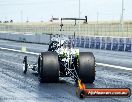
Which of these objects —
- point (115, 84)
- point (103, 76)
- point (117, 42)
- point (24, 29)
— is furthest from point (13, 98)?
point (24, 29)

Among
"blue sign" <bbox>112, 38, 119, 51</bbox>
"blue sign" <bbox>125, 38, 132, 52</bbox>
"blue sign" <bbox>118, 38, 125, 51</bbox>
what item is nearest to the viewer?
"blue sign" <bbox>125, 38, 132, 52</bbox>

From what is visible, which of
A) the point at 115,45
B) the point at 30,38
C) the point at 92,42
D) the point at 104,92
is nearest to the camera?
the point at 104,92

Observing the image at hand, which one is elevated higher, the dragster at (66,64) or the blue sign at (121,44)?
the dragster at (66,64)

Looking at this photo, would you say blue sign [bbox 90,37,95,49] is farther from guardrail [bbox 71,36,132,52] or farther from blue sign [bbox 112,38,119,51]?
blue sign [bbox 112,38,119,51]

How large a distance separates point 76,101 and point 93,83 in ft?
13.4

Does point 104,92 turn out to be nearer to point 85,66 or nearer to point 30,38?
point 85,66

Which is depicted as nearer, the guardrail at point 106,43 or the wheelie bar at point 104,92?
the wheelie bar at point 104,92

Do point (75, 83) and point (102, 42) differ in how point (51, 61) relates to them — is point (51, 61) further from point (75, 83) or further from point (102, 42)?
point (102, 42)

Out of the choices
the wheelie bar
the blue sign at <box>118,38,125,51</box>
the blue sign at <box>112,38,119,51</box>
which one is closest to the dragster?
the wheelie bar

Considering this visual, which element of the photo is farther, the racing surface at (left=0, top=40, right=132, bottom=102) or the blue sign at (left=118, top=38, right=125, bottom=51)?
the blue sign at (left=118, top=38, right=125, bottom=51)

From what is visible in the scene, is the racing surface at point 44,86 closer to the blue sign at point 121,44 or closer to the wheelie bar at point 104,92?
the wheelie bar at point 104,92

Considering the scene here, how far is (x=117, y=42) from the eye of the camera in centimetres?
3900

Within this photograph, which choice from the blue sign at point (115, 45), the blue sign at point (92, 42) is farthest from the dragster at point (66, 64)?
the blue sign at point (92, 42)

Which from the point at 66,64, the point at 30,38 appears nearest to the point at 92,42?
the point at 30,38
